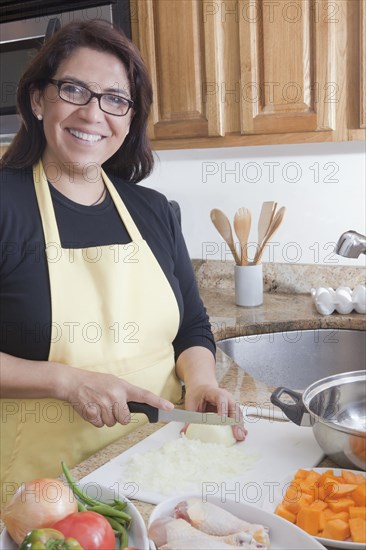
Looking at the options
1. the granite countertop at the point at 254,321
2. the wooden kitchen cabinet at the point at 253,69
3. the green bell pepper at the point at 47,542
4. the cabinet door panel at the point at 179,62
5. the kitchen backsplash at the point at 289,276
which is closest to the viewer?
the green bell pepper at the point at 47,542

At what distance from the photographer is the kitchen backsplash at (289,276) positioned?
7.52 ft

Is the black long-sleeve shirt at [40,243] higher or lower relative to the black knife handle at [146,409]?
higher

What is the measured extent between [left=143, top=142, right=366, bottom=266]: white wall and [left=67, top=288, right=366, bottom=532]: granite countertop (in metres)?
0.19

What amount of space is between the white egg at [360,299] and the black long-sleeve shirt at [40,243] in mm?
750

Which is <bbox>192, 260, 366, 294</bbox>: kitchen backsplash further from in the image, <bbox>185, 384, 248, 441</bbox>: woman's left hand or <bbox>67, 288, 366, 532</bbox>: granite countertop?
<bbox>185, 384, 248, 441</bbox>: woman's left hand

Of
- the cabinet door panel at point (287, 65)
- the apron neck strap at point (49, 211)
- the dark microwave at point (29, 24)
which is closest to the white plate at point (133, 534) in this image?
the apron neck strap at point (49, 211)

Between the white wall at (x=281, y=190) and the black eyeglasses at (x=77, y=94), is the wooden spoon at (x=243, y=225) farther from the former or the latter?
the black eyeglasses at (x=77, y=94)

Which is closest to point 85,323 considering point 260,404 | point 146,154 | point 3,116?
point 260,404

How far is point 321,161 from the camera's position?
7.47 feet

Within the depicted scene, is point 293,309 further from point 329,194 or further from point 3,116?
point 3,116

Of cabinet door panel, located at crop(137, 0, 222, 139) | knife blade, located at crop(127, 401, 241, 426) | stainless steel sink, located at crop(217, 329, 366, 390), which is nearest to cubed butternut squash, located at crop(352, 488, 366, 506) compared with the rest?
knife blade, located at crop(127, 401, 241, 426)

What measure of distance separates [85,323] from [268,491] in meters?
A: 0.53

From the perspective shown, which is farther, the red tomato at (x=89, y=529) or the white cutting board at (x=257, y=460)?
the white cutting board at (x=257, y=460)

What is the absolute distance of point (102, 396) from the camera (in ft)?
3.61
